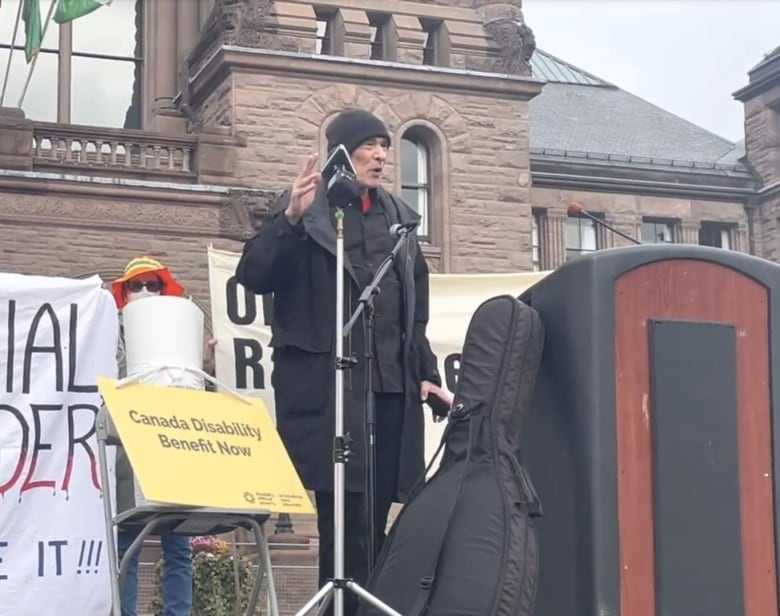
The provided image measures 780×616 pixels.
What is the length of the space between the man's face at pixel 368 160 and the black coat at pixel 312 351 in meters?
0.17

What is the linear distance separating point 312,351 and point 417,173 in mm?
18758

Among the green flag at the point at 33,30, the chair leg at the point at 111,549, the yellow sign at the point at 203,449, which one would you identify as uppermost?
the green flag at the point at 33,30

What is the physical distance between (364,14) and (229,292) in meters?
12.4

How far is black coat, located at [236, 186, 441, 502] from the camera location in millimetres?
6207

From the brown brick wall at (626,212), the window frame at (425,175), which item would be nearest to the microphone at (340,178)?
the window frame at (425,175)

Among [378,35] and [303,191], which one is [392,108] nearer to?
[378,35]

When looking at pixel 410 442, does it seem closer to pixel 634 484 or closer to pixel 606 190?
pixel 634 484

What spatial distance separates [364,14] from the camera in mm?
24578

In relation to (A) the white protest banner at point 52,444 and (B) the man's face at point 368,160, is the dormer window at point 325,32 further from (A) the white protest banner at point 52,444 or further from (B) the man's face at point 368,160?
(B) the man's face at point 368,160

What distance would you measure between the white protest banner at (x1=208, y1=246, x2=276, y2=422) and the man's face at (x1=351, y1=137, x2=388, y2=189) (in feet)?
18.0

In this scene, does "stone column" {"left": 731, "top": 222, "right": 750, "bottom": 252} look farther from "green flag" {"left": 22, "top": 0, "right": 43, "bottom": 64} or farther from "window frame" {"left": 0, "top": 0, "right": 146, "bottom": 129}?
"green flag" {"left": 22, "top": 0, "right": 43, "bottom": 64}

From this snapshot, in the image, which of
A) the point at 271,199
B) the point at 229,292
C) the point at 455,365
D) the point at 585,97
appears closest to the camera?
the point at 455,365

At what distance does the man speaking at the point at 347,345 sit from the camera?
6223mm

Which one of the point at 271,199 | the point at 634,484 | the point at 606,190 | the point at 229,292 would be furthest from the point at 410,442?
the point at 606,190
